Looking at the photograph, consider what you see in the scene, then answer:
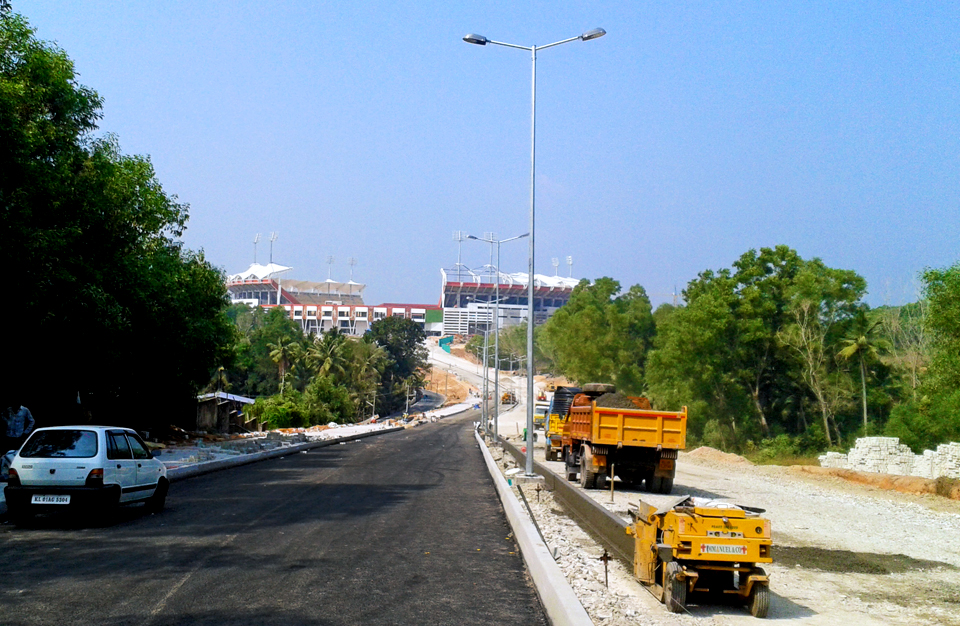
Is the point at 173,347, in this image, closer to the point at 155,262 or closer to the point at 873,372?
the point at 155,262

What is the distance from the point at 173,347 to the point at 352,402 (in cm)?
7013

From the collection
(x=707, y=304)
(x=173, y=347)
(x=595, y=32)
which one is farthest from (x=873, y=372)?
(x=173, y=347)

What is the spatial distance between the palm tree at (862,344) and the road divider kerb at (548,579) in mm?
38328

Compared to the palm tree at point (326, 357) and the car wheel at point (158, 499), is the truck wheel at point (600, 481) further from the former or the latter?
the palm tree at point (326, 357)

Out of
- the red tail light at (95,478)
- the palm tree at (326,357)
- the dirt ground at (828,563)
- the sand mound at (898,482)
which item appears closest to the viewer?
the dirt ground at (828,563)

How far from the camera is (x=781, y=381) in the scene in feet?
175

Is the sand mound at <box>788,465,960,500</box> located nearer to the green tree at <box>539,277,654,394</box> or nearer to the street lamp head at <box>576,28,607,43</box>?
the street lamp head at <box>576,28,607,43</box>

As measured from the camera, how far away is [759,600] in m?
7.86

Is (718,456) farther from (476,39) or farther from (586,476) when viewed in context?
(476,39)

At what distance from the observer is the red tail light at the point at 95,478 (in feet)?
40.8

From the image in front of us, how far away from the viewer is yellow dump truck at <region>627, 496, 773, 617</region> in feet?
25.5

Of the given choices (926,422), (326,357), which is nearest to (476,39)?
(926,422)

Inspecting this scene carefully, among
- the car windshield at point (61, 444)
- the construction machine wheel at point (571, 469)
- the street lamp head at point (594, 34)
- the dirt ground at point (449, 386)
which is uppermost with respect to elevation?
the street lamp head at point (594, 34)

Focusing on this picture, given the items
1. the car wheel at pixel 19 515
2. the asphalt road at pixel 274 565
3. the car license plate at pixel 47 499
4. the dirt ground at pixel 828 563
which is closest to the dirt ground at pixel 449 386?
the dirt ground at pixel 828 563
